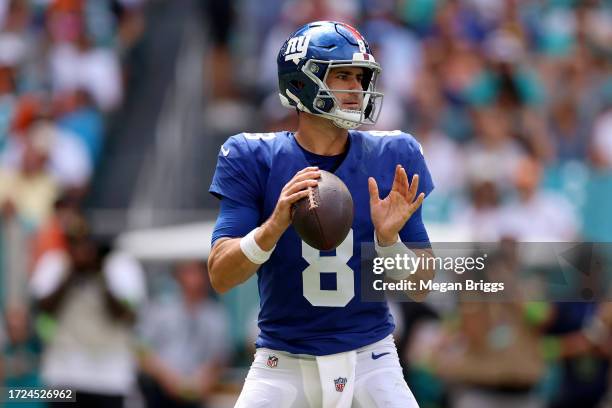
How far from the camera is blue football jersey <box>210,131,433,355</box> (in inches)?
195

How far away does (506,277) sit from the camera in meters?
7.46

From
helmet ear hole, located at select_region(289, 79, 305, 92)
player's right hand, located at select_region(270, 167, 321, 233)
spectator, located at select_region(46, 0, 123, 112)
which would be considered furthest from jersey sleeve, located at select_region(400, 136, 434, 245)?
spectator, located at select_region(46, 0, 123, 112)

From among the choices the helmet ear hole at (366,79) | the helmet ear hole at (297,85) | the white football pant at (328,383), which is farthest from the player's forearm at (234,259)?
the helmet ear hole at (366,79)

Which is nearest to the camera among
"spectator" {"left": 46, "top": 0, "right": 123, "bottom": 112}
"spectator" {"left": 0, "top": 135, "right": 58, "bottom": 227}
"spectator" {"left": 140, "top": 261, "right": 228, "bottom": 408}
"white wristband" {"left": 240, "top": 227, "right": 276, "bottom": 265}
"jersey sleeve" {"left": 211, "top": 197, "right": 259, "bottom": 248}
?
"white wristband" {"left": 240, "top": 227, "right": 276, "bottom": 265}

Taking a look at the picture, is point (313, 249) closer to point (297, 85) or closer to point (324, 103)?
point (324, 103)

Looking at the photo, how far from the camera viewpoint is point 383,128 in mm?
10508

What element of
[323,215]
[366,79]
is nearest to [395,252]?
[323,215]

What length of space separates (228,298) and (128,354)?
1536 millimetres

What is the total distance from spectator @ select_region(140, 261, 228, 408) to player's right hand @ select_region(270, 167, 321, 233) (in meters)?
4.63

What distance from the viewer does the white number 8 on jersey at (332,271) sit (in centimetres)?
495

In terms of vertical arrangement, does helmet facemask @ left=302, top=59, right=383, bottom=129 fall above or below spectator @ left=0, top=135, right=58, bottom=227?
above

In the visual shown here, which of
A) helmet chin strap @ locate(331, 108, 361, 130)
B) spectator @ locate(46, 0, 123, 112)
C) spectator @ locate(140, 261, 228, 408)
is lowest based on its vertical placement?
spectator @ locate(140, 261, 228, 408)

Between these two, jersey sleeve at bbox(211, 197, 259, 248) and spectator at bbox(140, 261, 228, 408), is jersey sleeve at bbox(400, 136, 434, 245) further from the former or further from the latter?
spectator at bbox(140, 261, 228, 408)

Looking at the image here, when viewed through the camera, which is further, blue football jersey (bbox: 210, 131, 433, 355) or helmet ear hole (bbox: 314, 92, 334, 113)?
helmet ear hole (bbox: 314, 92, 334, 113)
